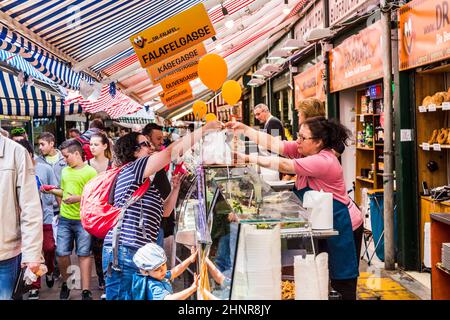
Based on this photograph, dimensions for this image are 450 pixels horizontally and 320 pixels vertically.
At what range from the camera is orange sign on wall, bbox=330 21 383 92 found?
6.82 meters

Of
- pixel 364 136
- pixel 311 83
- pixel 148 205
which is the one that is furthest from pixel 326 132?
pixel 311 83

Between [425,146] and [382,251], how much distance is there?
5.31 feet

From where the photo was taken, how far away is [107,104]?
9.57 meters

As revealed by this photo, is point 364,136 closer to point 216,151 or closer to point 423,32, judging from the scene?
point 423,32

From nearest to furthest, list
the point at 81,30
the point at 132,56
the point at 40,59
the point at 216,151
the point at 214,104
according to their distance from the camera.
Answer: the point at 216,151, the point at 40,59, the point at 81,30, the point at 132,56, the point at 214,104

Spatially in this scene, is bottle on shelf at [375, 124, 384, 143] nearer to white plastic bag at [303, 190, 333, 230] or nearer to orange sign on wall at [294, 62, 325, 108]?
orange sign on wall at [294, 62, 325, 108]

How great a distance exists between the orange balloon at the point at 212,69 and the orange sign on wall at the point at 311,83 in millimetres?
5910

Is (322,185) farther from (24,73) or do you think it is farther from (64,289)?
(24,73)

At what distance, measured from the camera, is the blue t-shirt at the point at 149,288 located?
2.92 m

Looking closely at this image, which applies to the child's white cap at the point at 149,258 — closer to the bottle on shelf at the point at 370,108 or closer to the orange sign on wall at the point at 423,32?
the orange sign on wall at the point at 423,32

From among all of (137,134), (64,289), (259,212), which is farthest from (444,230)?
(64,289)

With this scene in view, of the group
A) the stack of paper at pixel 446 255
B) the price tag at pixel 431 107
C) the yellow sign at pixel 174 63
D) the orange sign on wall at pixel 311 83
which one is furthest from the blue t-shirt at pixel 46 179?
the orange sign on wall at pixel 311 83

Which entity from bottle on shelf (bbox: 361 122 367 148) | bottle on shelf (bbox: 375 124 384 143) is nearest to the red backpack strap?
bottle on shelf (bbox: 375 124 384 143)

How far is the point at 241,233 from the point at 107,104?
7.82 metres
